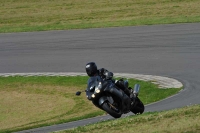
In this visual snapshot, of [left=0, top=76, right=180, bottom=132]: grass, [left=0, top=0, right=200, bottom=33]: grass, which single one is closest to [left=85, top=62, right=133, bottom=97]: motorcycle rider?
[left=0, top=76, right=180, bottom=132]: grass

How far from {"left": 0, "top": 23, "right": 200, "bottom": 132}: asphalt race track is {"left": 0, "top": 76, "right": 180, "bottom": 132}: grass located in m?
1.15

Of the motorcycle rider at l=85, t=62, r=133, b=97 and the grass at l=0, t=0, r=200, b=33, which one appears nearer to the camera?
the motorcycle rider at l=85, t=62, r=133, b=97

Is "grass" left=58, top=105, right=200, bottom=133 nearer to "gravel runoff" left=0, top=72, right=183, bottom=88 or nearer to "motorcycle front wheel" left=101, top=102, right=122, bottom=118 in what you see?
"motorcycle front wheel" left=101, top=102, right=122, bottom=118

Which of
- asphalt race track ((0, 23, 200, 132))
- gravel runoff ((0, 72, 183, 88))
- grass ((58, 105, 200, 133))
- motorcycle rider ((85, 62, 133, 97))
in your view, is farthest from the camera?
asphalt race track ((0, 23, 200, 132))

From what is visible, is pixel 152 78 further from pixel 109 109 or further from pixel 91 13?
pixel 91 13

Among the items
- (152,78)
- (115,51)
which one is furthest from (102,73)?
(115,51)

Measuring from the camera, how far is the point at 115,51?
76.6ft

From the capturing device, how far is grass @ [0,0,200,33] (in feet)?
98.1

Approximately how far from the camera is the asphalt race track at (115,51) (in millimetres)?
20250

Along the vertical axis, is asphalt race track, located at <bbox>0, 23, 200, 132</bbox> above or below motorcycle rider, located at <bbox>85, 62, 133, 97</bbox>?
below

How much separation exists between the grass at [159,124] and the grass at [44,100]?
165 inches

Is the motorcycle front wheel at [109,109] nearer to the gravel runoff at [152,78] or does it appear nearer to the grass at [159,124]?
the grass at [159,124]

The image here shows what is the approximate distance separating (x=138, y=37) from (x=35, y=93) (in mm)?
7635

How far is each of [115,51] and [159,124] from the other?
45.1ft
